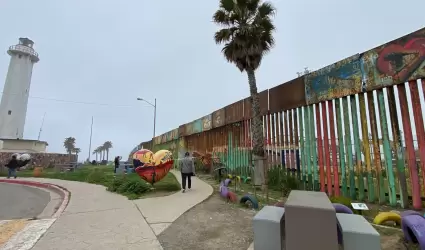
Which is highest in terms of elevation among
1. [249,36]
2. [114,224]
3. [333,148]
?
[249,36]

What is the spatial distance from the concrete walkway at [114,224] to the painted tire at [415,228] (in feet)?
13.7

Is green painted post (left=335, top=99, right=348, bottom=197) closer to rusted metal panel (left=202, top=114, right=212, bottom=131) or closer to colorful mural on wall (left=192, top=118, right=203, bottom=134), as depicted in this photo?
rusted metal panel (left=202, top=114, right=212, bottom=131)

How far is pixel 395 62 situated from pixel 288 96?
15.2 feet

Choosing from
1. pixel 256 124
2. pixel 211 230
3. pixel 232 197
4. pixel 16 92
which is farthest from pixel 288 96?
pixel 16 92

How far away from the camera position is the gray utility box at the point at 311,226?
3211 millimetres

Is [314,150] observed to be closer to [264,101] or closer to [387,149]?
[387,149]

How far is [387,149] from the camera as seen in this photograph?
7719mm

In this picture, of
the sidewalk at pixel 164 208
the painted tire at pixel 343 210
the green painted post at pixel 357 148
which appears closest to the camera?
the painted tire at pixel 343 210

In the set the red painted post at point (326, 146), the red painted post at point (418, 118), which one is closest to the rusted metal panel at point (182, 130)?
the red painted post at point (326, 146)

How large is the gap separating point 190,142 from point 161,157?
1502 cm

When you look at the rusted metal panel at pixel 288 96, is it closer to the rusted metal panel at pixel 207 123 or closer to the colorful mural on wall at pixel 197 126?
the rusted metal panel at pixel 207 123

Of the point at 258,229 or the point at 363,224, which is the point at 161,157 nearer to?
the point at 258,229

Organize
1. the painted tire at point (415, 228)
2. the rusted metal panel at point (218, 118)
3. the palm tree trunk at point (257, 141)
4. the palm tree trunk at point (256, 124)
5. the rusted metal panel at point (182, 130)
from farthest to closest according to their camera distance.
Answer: the rusted metal panel at point (182, 130) → the rusted metal panel at point (218, 118) → the palm tree trunk at point (256, 124) → the palm tree trunk at point (257, 141) → the painted tire at point (415, 228)

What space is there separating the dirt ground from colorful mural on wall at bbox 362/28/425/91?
602cm
